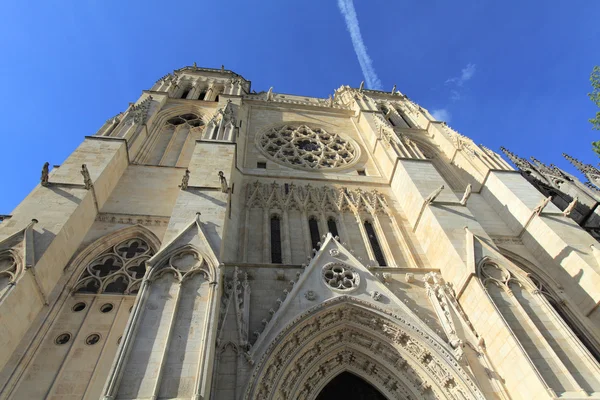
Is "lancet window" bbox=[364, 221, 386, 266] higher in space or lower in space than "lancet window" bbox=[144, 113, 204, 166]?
lower

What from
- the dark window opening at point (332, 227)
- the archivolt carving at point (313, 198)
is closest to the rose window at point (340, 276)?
the dark window opening at point (332, 227)

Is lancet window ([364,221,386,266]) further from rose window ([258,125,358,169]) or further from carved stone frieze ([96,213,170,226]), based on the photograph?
carved stone frieze ([96,213,170,226])

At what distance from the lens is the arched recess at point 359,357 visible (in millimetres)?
6223

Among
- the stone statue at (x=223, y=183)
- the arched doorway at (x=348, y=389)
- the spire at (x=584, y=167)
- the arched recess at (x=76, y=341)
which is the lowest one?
the arched doorway at (x=348, y=389)

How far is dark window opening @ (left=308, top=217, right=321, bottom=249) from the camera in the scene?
31.3ft

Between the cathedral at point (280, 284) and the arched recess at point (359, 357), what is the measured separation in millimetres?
35

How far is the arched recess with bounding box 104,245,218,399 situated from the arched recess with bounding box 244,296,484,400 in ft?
4.17

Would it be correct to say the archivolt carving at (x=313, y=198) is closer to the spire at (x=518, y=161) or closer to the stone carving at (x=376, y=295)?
the stone carving at (x=376, y=295)

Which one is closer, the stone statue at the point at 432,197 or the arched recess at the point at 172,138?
the stone statue at the point at 432,197

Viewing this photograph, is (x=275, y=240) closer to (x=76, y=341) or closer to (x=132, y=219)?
(x=132, y=219)

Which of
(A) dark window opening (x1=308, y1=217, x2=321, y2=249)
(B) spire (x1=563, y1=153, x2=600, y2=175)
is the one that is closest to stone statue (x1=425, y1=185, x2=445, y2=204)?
(A) dark window opening (x1=308, y1=217, x2=321, y2=249)

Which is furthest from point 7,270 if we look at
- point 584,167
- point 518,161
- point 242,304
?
point 518,161

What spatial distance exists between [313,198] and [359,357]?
16.1 ft

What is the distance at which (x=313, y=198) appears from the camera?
10844 mm
